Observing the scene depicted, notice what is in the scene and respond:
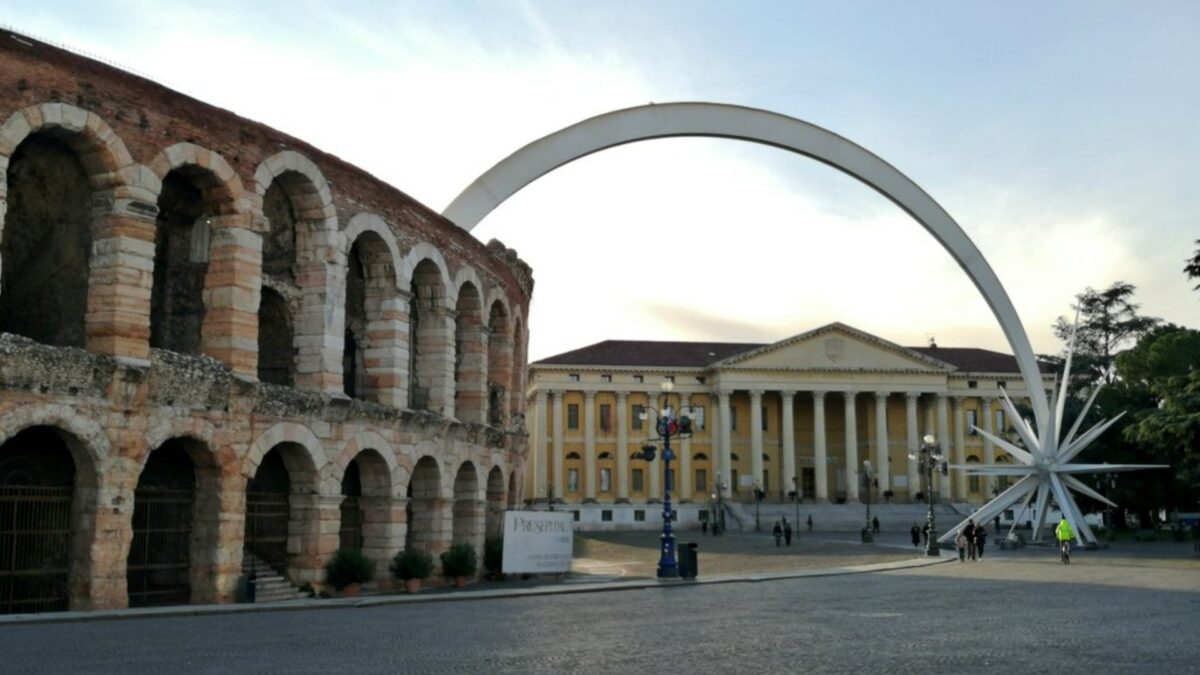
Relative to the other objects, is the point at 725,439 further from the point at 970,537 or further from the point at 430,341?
the point at 430,341

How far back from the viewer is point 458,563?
2973 cm

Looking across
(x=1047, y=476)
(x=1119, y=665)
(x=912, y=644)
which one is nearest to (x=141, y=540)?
(x=912, y=644)

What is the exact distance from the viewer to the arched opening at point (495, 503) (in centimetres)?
3647

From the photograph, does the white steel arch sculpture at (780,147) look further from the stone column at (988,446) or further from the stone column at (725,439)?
the stone column at (988,446)

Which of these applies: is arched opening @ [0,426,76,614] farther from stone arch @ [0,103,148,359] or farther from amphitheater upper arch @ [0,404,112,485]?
stone arch @ [0,103,148,359]

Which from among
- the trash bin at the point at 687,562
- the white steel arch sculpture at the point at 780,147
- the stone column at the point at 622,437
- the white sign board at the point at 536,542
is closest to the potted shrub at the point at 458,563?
the white sign board at the point at 536,542

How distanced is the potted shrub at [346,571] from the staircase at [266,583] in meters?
0.73

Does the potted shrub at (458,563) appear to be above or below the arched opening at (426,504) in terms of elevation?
below

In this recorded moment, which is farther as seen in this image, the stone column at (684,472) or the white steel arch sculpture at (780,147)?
the stone column at (684,472)

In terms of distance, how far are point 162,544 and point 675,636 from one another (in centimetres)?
1145

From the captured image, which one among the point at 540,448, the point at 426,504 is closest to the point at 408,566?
the point at 426,504

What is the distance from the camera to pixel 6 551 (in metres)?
20.4

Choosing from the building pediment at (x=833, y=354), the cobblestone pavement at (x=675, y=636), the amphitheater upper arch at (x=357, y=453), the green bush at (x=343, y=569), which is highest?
the building pediment at (x=833, y=354)

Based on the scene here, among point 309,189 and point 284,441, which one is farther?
point 309,189
